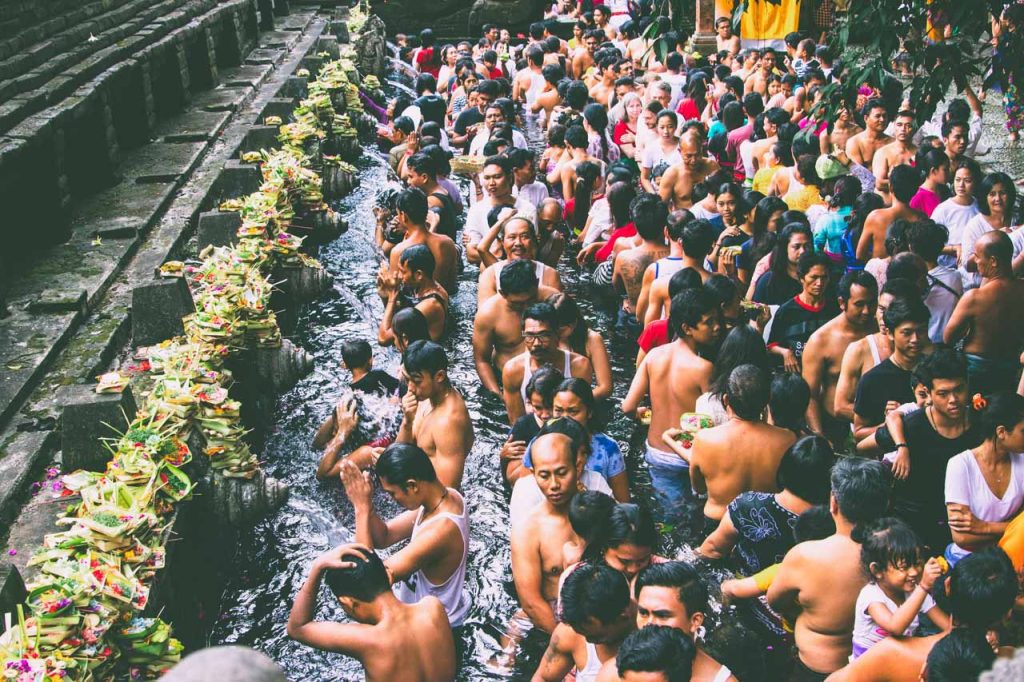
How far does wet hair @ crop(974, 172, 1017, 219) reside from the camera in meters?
7.81

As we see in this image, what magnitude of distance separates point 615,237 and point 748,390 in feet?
13.9

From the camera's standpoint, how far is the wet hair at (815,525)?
4.84 m

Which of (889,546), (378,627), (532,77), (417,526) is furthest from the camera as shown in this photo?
(532,77)

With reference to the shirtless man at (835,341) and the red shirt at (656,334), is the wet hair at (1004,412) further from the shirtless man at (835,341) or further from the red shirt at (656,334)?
the red shirt at (656,334)

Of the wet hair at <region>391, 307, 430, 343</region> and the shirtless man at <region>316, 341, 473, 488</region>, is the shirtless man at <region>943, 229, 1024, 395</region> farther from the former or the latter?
the wet hair at <region>391, 307, 430, 343</region>

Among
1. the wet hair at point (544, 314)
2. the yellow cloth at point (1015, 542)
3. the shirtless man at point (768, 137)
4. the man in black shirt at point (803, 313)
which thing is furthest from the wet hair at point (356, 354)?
the shirtless man at point (768, 137)

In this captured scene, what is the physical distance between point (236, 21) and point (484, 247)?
36.9 feet

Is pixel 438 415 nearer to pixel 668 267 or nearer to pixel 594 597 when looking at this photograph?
pixel 594 597

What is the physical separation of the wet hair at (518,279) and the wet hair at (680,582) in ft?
10.8

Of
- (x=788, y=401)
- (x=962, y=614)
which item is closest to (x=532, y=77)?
(x=788, y=401)

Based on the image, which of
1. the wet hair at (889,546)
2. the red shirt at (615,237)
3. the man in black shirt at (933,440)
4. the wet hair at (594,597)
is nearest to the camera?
the wet hair at (594,597)


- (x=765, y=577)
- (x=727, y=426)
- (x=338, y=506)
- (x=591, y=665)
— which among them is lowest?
(x=338, y=506)

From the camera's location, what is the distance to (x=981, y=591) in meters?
3.84

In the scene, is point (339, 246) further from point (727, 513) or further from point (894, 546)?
point (894, 546)
